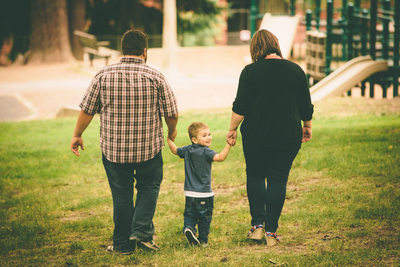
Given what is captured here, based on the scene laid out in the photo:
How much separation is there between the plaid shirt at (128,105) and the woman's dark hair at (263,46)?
2.48ft

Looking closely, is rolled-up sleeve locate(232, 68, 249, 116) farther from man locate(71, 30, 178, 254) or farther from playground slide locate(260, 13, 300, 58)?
playground slide locate(260, 13, 300, 58)

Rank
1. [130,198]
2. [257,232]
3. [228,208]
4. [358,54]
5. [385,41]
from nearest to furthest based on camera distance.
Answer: [130,198] < [257,232] < [228,208] < [385,41] < [358,54]

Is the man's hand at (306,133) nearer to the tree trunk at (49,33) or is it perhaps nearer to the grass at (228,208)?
the grass at (228,208)

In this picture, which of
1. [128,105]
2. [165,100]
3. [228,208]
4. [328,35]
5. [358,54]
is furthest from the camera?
[358,54]

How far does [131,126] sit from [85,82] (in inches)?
677

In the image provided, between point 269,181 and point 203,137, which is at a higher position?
point 203,137

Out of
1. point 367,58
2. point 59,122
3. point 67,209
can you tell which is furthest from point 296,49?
point 67,209

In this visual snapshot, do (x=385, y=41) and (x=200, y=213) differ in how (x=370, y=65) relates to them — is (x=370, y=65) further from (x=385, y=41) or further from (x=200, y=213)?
(x=200, y=213)

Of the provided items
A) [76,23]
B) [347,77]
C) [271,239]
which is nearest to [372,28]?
[347,77]

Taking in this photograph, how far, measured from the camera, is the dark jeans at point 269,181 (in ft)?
14.9

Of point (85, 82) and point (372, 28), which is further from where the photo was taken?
point (85, 82)

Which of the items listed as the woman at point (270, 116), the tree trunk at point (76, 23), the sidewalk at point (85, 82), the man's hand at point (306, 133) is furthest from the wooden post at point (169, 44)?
the woman at point (270, 116)

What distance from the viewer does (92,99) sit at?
14.5 ft

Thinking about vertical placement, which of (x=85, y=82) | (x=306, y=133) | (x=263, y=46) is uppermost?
(x=263, y=46)
